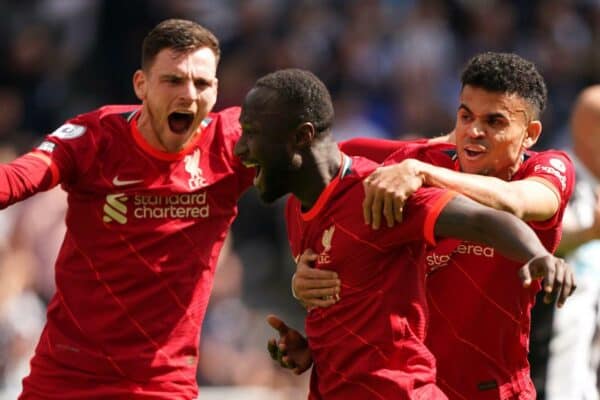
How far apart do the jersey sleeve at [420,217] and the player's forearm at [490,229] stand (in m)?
0.03

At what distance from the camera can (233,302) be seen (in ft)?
36.6

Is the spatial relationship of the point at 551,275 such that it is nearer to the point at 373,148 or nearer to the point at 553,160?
the point at 553,160

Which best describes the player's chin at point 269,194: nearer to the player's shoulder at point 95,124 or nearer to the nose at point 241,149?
the nose at point 241,149

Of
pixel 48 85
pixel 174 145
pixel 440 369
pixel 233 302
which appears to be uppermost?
pixel 174 145

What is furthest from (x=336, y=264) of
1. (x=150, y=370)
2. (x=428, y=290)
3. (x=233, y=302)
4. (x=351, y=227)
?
(x=233, y=302)

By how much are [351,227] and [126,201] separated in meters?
1.60

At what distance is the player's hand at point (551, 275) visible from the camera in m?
4.47

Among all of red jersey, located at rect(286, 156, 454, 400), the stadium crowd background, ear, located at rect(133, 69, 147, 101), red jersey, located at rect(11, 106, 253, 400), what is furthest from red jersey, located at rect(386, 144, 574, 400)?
the stadium crowd background

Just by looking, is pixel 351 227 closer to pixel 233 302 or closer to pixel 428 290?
pixel 428 290

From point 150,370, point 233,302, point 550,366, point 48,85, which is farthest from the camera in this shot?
point 48,85

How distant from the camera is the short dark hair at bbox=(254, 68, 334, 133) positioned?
17.1ft

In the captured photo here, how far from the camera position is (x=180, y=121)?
6586 mm

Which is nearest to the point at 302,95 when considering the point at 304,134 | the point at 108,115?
→ the point at 304,134

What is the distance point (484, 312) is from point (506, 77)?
97cm
